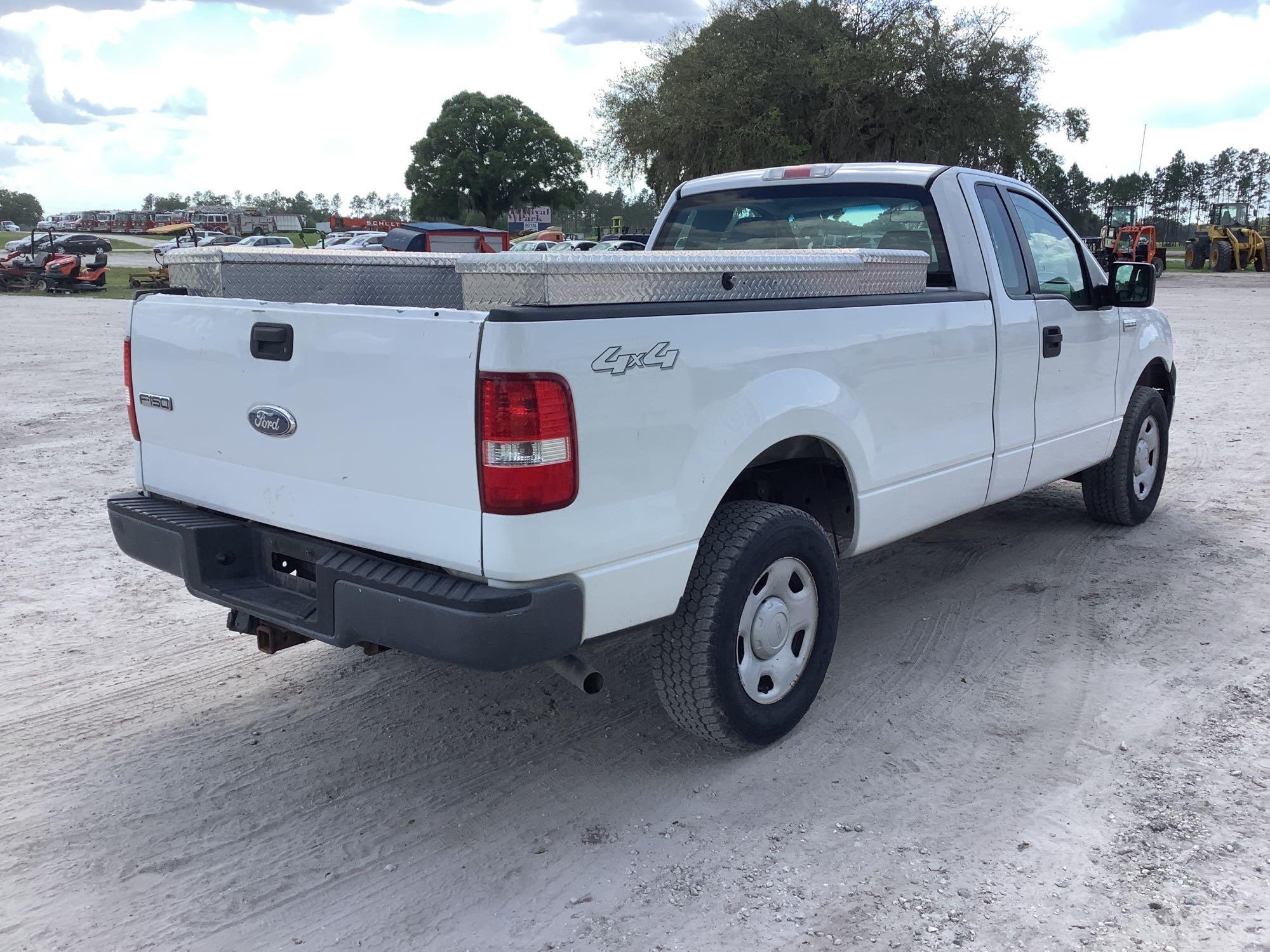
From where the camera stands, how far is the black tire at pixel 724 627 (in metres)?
3.33

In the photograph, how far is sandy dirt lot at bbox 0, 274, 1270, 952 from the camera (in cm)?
284

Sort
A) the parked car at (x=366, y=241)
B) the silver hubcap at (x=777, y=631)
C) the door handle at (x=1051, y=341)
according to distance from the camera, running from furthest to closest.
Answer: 1. the parked car at (x=366, y=241)
2. the door handle at (x=1051, y=341)
3. the silver hubcap at (x=777, y=631)

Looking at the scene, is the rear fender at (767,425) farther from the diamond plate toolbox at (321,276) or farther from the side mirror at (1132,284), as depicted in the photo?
the side mirror at (1132,284)

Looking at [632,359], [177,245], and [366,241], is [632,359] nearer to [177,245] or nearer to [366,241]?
[177,245]

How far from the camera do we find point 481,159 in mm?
83500

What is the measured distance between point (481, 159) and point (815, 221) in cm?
8292

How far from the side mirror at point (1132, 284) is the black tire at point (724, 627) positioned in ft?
9.22

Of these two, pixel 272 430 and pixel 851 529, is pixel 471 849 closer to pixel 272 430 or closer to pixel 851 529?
pixel 272 430

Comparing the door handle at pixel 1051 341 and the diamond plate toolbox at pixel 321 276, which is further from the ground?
the diamond plate toolbox at pixel 321 276

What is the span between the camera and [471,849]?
3186 mm

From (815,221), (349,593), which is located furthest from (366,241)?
(349,593)

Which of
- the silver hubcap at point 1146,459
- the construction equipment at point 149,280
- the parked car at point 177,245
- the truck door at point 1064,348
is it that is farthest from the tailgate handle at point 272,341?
the construction equipment at point 149,280

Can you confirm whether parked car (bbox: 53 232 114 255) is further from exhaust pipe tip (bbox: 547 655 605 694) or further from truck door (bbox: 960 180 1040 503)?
exhaust pipe tip (bbox: 547 655 605 694)

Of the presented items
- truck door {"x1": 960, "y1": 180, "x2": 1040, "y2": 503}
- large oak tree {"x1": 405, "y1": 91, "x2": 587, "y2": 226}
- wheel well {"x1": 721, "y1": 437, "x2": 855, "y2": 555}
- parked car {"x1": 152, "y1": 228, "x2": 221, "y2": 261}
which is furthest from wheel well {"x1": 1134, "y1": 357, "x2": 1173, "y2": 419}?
large oak tree {"x1": 405, "y1": 91, "x2": 587, "y2": 226}
